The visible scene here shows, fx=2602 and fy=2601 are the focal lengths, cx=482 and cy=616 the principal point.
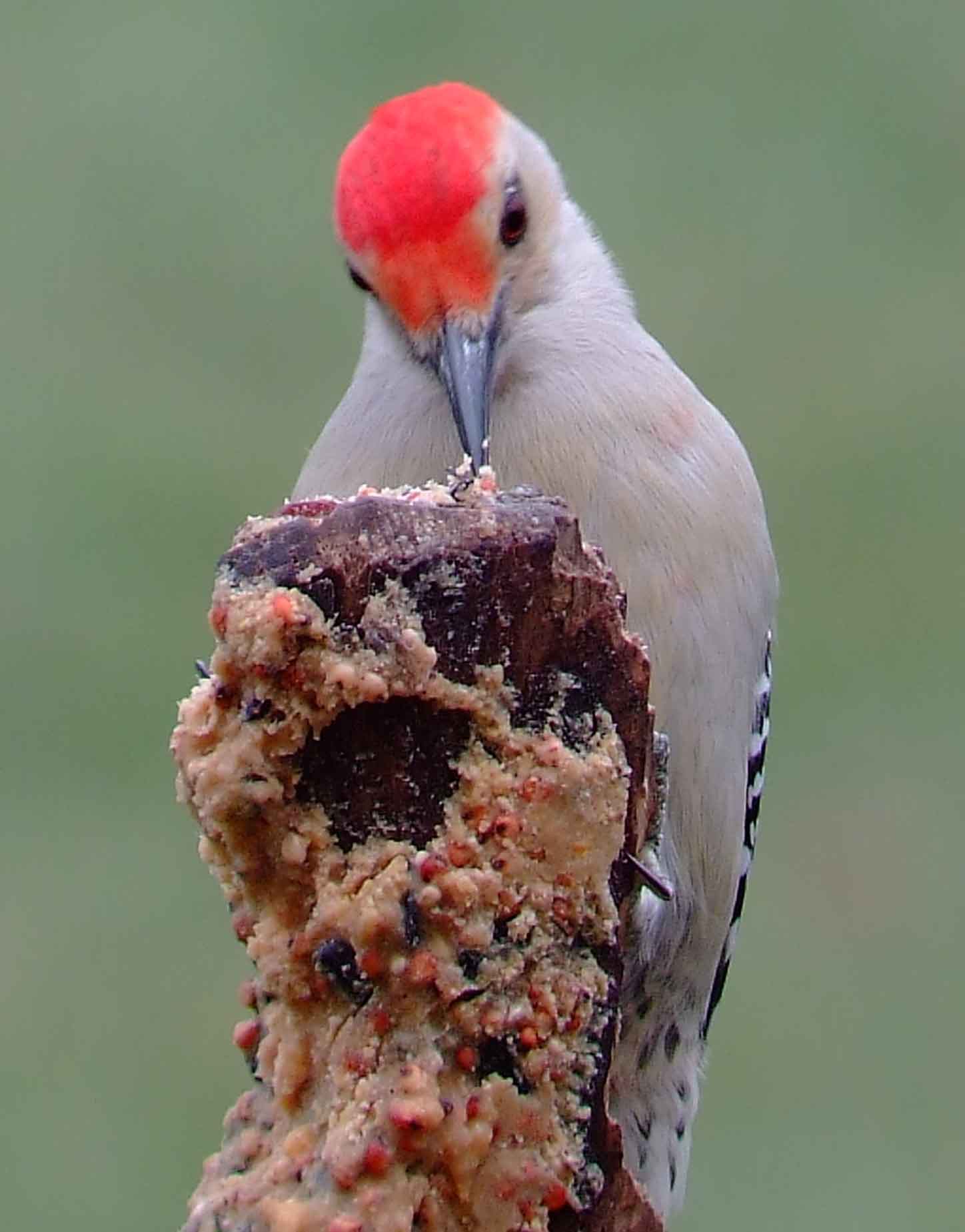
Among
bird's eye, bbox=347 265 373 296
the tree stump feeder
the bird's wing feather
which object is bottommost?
the tree stump feeder

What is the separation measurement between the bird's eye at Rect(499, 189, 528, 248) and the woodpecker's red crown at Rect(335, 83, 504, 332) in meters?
0.07

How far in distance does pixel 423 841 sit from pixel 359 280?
1944 mm

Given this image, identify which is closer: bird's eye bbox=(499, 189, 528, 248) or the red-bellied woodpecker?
the red-bellied woodpecker

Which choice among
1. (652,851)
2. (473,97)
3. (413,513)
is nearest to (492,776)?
(413,513)

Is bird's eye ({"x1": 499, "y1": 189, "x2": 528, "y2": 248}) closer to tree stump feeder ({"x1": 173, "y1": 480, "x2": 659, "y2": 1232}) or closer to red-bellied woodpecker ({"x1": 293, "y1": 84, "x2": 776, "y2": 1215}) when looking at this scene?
red-bellied woodpecker ({"x1": 293, "y1": 84, "x2": 776, "y2": 1215})

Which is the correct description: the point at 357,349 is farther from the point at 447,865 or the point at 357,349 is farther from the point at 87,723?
the point at 447,865

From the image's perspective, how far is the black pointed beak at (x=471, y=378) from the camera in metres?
4.54

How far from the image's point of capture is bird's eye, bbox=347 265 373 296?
4.87 metres

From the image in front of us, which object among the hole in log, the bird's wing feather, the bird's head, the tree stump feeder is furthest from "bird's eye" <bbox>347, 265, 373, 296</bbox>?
the hole in log

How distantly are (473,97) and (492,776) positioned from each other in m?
2.18

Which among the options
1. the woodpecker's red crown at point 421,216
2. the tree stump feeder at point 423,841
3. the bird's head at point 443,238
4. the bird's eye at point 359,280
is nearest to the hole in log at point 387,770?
the tree stump feeder at point 423,841

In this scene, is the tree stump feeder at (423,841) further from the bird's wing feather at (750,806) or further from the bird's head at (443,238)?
the bird's wing feather at (750,806)

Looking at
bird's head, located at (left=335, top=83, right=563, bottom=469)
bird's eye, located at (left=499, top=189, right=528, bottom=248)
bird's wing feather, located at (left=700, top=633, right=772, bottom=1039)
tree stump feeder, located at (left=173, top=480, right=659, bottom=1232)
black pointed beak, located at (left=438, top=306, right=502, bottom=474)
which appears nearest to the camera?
tree stump feeder, located at (left=173, top=480, right=659, bottom=1232)

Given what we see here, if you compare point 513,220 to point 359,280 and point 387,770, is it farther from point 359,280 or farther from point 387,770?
point 387,770
